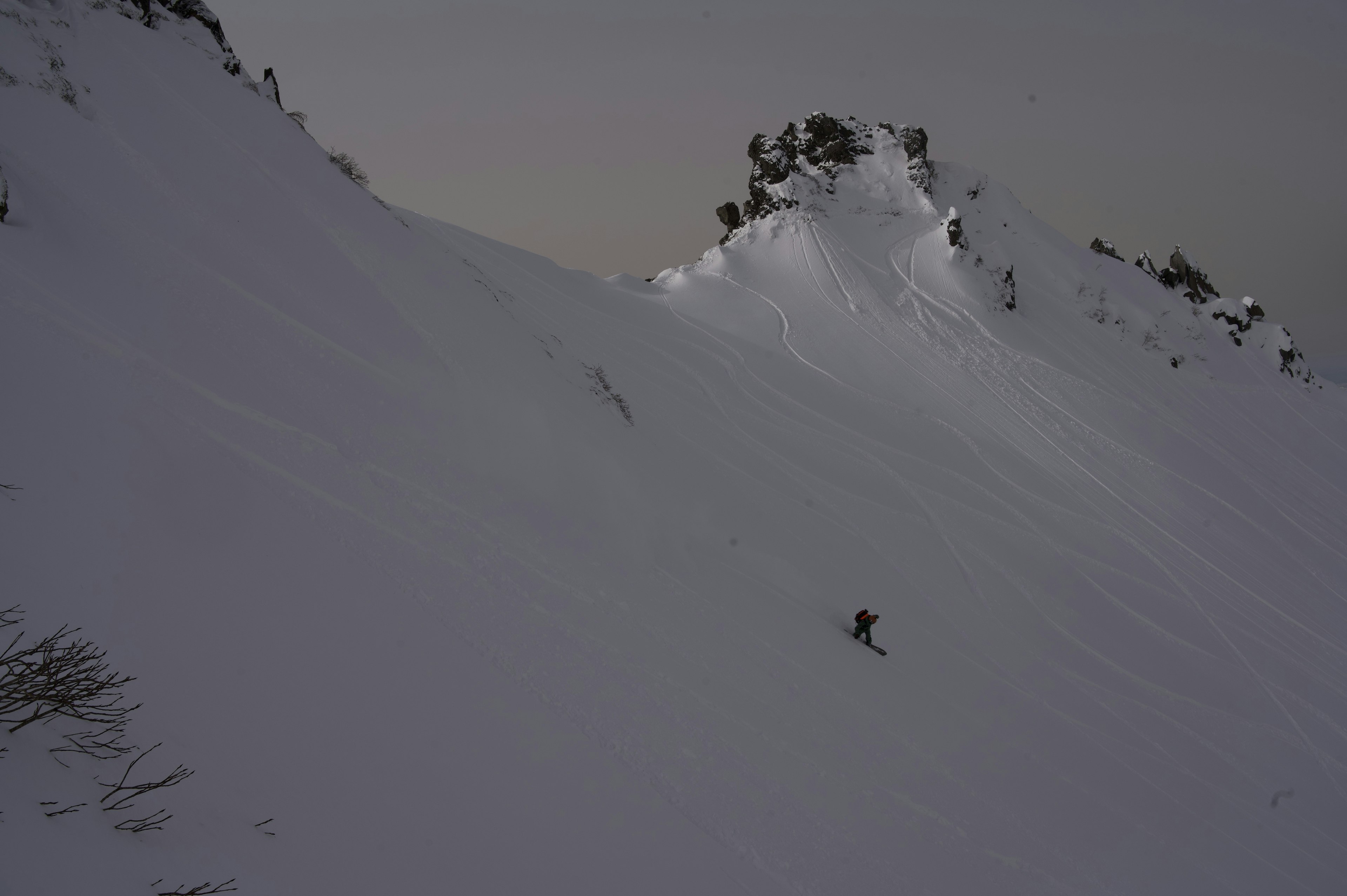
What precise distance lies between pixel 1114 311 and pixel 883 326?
1074 cm

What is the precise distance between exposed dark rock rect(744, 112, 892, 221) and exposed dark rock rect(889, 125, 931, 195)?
1.68 m

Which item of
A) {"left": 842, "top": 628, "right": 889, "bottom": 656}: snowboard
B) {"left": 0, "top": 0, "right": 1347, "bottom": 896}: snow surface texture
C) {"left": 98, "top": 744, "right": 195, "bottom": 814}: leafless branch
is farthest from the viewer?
{"left": 842, "top": 628, "right": 889, "bottom": 656}: snowboard

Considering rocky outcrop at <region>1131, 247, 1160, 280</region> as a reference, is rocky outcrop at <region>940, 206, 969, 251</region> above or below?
below

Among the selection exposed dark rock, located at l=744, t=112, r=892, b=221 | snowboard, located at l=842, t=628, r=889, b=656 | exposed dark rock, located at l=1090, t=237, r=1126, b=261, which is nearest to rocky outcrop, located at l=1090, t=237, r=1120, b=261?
exposed dark rock, located at l=1090, t=237, r=1126, b=261

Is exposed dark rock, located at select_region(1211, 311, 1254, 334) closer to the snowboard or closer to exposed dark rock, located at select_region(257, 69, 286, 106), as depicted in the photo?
the snowboard

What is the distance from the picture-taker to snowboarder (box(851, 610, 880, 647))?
11.4m

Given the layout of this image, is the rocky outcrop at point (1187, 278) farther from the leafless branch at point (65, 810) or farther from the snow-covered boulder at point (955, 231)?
the leafless branch at point (65, 810)

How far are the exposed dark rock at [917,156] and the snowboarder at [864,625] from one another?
1010 inches

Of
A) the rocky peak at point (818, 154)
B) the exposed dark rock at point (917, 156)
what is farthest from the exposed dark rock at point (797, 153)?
the exposed dark rock at point (917, 156)

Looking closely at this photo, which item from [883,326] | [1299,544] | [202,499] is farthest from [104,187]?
[1299,544]

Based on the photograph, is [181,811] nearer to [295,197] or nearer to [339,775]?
[339,775]

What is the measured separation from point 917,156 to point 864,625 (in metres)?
28.0

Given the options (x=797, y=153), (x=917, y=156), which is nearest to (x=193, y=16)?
(x=797, y=153)

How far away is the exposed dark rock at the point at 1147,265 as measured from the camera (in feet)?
108
